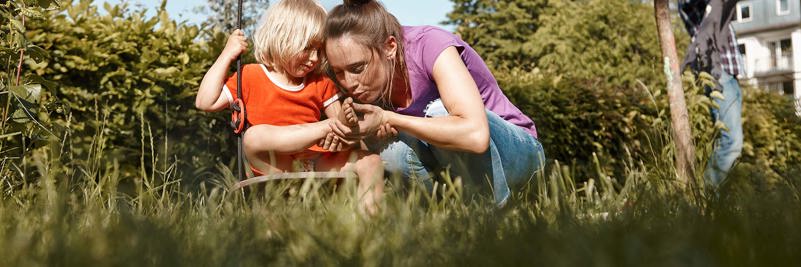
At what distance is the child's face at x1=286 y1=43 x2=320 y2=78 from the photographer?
3367 millimetres

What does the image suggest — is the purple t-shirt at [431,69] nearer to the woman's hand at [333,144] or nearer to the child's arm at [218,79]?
the woman's hand at [333,144]

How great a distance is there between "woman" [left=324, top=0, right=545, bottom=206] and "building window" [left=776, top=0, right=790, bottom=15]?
2121 inches

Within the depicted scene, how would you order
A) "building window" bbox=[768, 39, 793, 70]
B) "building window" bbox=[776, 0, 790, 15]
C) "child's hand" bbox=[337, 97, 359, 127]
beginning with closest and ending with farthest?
"child's hand" bbox=[337, 97, 359, 127]
"building window" bbox=[768, 39, 793, 70]
"building window" bbox=[776, 0, 790, 15]

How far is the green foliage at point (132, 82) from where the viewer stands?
4.73 meters

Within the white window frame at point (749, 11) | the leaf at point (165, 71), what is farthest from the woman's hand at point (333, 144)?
the white window frame at point (749, 11)

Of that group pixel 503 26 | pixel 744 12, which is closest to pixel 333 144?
pixel 503 26

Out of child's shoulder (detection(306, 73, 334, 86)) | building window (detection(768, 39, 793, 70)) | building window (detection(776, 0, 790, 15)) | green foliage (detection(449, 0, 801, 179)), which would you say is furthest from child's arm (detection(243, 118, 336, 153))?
building window (detection(776, 0, 790, 15))

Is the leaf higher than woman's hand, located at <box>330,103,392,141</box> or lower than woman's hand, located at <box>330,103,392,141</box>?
higher

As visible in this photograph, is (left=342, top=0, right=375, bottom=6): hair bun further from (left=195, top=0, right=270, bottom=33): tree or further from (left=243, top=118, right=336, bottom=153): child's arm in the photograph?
(left=195, top=0, right=270, bottom=33): tree

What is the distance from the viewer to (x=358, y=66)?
3096mm

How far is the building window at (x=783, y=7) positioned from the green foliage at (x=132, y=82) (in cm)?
5302

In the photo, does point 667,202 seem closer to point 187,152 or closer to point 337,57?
point 337,57

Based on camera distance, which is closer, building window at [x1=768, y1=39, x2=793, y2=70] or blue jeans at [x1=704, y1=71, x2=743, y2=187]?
blue jeans at [x1=704, y1=71, x2=743, y2=187]

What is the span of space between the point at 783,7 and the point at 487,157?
2163 inches
